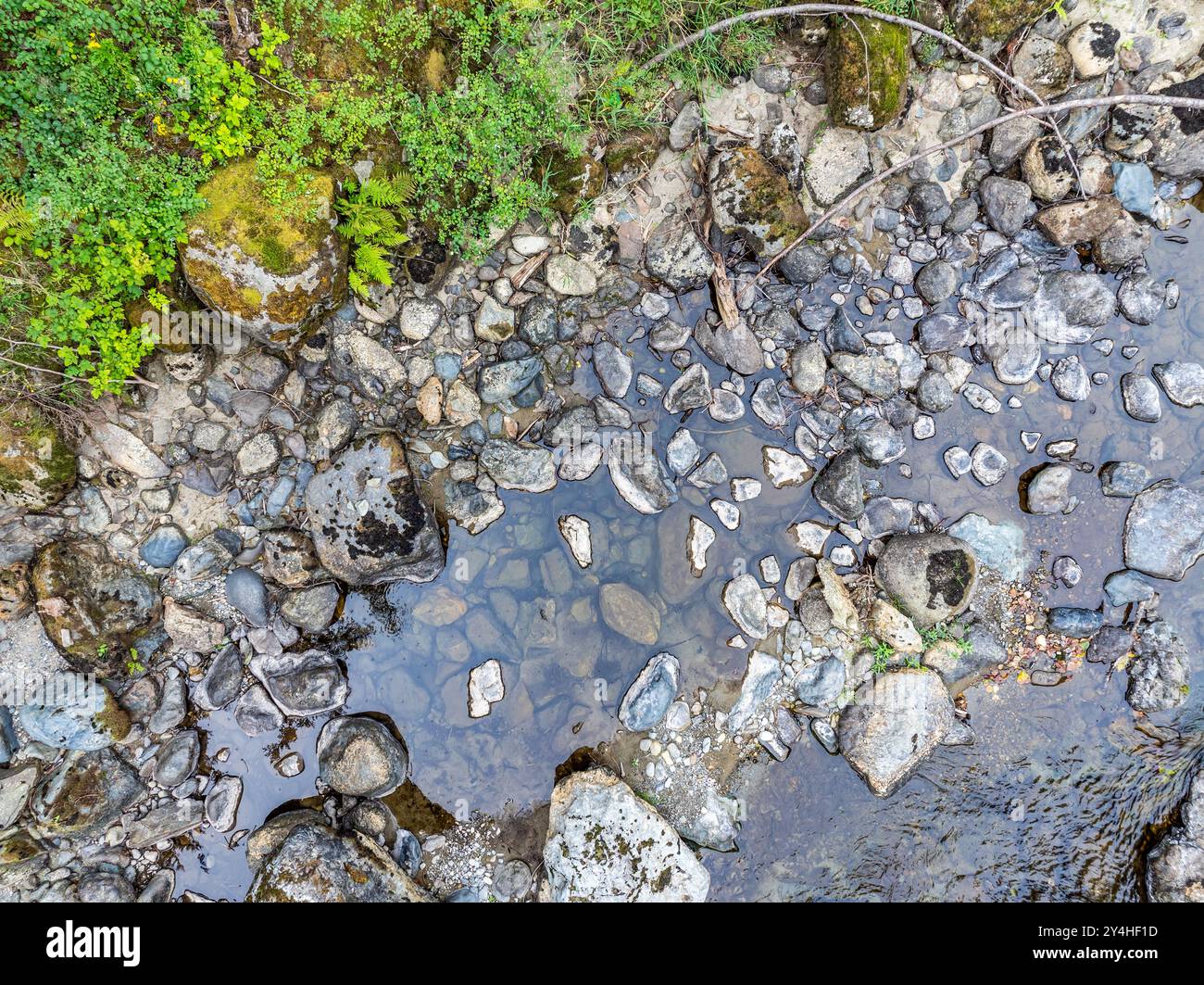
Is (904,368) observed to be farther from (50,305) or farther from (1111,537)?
(50,305)

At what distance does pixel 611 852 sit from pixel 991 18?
752cm

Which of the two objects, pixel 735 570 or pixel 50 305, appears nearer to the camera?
pixel 50 305

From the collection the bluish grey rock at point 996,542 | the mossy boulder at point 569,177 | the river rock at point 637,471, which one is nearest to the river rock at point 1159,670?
the bluish grey rock at point 996,542

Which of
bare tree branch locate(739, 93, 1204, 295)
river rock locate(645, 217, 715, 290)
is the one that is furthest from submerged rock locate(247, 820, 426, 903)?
bare tree branch locate(739, 93, 1204, 295)

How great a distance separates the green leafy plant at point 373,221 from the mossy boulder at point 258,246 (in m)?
0.14

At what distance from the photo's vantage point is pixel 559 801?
5207 mm

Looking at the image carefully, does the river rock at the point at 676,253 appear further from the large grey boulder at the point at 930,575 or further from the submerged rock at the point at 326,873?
the submerged rock at the point at 326,873

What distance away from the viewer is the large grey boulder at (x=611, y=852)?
506 cm

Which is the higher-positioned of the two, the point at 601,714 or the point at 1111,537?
the point at 1111,537

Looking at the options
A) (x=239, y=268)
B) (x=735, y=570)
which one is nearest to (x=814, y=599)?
(x=735, y=570)

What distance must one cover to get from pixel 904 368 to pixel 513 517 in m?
3.75

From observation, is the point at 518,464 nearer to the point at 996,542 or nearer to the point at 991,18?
the point at 996,542

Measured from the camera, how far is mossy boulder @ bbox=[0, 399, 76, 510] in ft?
15.0

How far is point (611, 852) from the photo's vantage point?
5.07 meters
